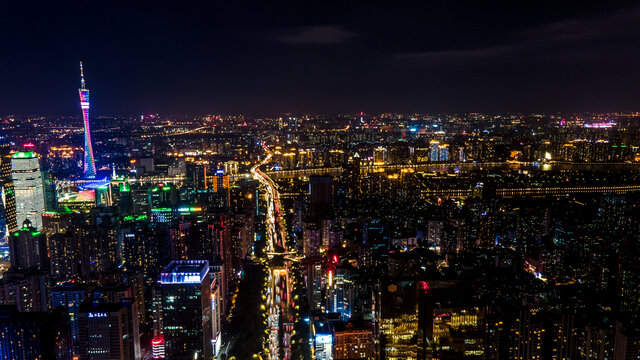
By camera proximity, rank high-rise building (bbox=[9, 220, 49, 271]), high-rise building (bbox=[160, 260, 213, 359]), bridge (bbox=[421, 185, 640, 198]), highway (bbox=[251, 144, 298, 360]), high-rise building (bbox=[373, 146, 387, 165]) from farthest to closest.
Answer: high-rise building (bbox=[373, 146, 387, 165]) < bridge (bbox=[421, 185, 640, 198]) < high-rise building (bbox=[9, 220, 49, 271]) < highway (bbox=[251, 144, 298, 360]) < high-rise building (bbox=[160, 260, 213, 359])

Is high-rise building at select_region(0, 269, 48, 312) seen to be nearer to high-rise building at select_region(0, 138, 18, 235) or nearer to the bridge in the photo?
high-rise building at select_region(0, 138, 18, 235)

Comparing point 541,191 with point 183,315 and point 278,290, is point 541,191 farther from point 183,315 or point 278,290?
point 183,315

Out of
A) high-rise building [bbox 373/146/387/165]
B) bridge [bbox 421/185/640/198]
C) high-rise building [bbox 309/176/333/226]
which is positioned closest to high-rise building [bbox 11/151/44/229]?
high-rise building [bbox 309/176/333/226]

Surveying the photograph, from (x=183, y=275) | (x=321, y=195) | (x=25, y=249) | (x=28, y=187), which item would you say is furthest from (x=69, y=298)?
(x=321, y=195)

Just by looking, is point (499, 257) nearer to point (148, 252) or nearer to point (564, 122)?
point (148, 252)

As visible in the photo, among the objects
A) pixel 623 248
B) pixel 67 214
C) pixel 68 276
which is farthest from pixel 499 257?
pixel 67 214
